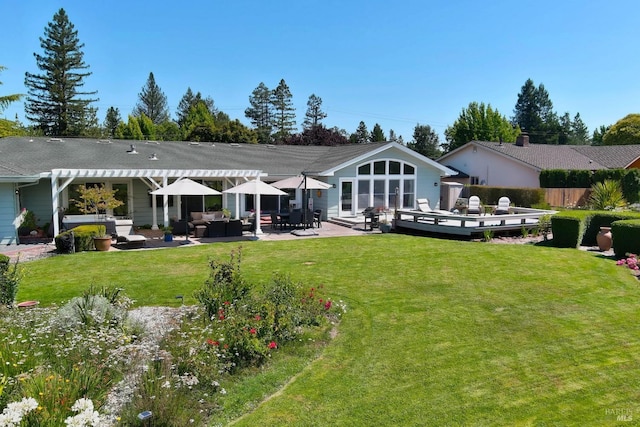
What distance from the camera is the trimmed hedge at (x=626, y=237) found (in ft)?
39.6

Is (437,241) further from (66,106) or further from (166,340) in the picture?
(66,106)

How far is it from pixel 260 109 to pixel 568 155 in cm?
4431

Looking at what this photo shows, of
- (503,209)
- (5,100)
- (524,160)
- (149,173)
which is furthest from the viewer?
(524,160)

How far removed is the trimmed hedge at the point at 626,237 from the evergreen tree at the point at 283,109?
57.2m

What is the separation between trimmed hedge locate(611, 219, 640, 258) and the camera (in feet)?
39.6

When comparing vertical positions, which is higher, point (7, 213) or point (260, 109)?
point (260, 109)

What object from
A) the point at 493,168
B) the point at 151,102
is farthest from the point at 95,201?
the point at 151,102

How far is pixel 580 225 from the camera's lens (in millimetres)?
14531

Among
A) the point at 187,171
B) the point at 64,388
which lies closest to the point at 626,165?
the point at 187,171

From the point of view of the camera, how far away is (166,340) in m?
5.91

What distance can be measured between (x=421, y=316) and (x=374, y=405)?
9.78ft

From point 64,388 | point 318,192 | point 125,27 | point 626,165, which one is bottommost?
point 64,388

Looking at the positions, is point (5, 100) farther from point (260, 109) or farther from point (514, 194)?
point (260, 109)

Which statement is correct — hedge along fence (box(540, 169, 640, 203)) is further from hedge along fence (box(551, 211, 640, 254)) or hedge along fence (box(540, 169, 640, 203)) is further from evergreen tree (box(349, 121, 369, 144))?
evergreen tree (box(349, 121, 369, 144))
